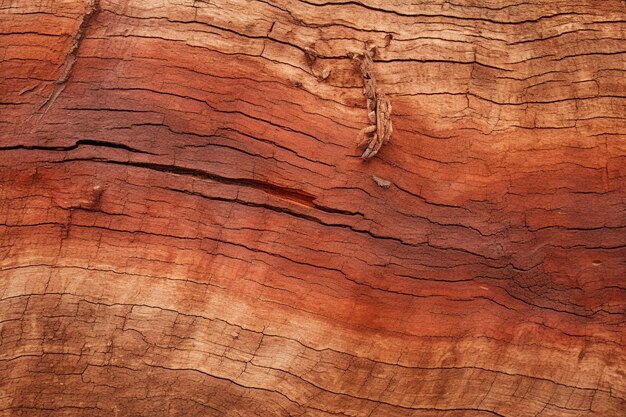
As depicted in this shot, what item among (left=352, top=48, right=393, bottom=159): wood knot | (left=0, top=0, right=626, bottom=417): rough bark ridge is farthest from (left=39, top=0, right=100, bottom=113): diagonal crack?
(left=352, top=48, right=393, bottom=159): wood knot

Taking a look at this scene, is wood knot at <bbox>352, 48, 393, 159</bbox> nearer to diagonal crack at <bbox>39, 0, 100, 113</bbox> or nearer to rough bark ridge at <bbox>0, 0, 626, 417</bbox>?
rough bark ridge at <bbox>0, 0, 626, 417</bbox>

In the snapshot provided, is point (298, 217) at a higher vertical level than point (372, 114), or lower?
lower

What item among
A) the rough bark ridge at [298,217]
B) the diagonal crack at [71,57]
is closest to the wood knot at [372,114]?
the rough bark ridge at [298,217]

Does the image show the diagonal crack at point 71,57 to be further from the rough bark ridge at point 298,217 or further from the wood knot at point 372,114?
the wood knot at point 372,114

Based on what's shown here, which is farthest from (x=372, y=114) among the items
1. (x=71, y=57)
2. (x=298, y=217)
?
(x=71, y=57)

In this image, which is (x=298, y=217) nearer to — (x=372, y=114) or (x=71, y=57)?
(x=372, y=114)

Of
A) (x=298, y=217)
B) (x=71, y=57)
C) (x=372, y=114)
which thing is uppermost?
(x=372, y=114)

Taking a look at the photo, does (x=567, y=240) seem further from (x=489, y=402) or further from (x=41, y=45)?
(x=41, y=45)

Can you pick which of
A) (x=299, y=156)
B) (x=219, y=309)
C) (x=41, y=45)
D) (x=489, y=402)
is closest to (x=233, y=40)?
(x=299, y=156)
